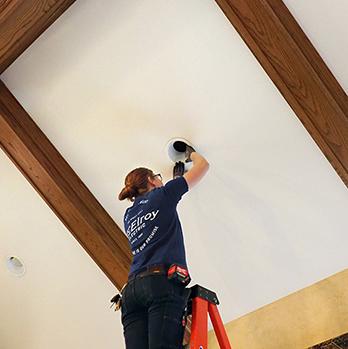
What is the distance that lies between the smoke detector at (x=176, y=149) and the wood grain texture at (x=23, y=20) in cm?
84

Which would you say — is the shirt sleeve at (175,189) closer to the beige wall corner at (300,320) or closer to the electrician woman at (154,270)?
the electrician woman at (154,270)

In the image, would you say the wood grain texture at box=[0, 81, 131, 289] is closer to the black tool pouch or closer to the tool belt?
the tool belt

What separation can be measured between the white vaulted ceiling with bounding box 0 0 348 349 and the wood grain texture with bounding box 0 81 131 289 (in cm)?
6

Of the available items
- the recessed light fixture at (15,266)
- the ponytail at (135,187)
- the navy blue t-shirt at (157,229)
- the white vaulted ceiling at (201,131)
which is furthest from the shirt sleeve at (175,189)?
the recessed light fixture at (15,266)

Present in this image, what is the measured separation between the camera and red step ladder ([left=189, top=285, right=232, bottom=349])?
2.25 metres

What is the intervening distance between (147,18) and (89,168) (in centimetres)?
94

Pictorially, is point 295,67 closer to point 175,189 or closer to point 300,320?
point 175,189

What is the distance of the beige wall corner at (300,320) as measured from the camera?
3027 mm

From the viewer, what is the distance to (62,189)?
3.45 meters

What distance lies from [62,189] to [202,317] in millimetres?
1402

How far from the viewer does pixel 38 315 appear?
13.7 feet

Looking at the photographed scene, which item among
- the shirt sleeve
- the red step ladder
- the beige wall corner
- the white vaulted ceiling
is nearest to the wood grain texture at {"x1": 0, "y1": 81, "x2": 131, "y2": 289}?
the white vaulted ceiling

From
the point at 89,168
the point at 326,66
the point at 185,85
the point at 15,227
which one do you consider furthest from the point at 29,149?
the point at 326,66

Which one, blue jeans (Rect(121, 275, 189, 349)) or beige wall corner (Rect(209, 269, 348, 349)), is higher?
blue jeans (Rect(121, 275, 189, 349))
